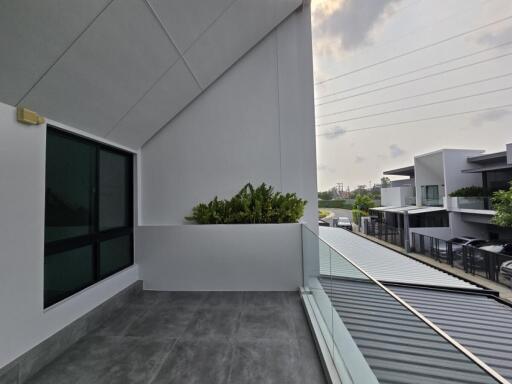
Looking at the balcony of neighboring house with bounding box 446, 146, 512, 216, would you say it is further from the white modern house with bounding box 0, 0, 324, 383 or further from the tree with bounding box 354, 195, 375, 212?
the white modern house with bounding box 0, 0, 324, 383

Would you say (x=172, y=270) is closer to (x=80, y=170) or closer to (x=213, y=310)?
(x=213, y=310)

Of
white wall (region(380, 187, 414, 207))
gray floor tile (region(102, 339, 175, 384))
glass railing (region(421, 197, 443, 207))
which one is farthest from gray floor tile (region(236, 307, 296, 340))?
white wall (region(380, 187, 414, 207))

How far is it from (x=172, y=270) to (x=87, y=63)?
3080 millimetres

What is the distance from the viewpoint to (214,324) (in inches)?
111

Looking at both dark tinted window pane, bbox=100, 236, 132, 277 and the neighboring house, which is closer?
dark tinted window pane, bbox=100, 236, 132, 277

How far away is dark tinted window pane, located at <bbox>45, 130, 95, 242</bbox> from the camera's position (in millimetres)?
2533

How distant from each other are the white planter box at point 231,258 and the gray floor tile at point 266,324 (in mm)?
662

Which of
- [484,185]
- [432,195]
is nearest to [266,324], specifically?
[484,185]

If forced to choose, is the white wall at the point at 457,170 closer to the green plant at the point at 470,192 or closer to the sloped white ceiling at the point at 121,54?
the green plant at the point at 470,192

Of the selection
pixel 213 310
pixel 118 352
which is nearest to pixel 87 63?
pixel 118 352

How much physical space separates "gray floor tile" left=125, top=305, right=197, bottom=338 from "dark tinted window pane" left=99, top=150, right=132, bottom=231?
141 cm

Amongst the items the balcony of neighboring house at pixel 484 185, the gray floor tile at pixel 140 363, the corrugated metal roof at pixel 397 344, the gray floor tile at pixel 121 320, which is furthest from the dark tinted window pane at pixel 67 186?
the balcony of neighboring house at pixel 484 185

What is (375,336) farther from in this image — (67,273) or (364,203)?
(364,203)

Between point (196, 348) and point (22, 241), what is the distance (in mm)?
1926
